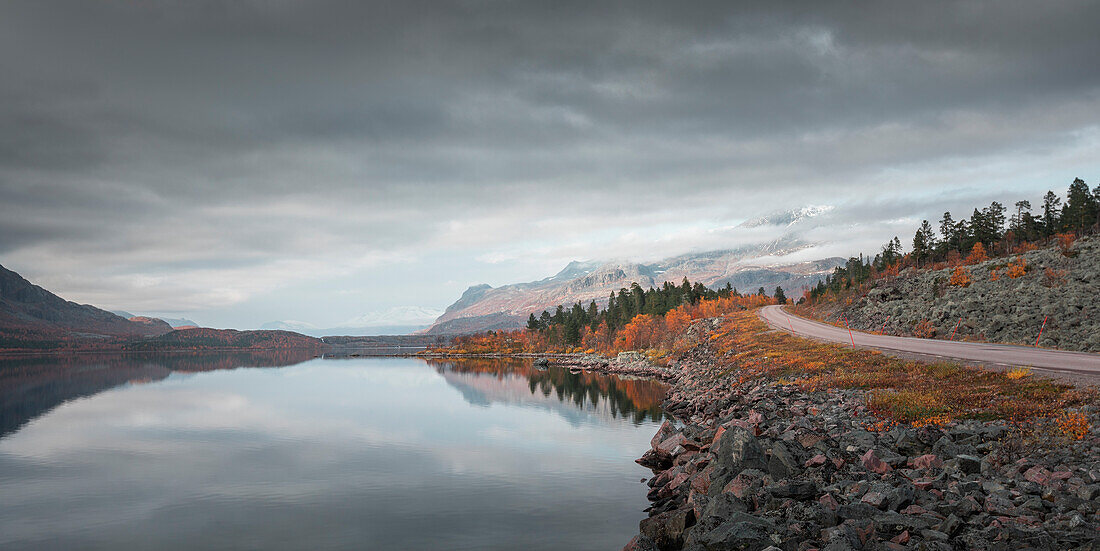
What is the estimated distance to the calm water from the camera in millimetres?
24000

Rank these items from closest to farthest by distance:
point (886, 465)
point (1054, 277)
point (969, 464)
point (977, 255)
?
point (969, 464)
point (886, 465)
point (1054, 277)
point (977, 255)

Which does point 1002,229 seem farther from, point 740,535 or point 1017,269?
point 740,535

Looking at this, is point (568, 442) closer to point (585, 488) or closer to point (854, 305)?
point (585, 488)

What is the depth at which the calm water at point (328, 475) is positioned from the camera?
24.0m

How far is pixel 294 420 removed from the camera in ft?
206

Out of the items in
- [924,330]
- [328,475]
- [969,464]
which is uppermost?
[924,330]

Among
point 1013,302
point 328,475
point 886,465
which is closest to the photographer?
point 886,465

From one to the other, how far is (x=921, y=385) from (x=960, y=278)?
4500 centimetres

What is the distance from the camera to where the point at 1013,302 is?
49219 millimetres

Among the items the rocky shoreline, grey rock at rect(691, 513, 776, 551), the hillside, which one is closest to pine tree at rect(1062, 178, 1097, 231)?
the hillside

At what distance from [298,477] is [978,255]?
3783 inches

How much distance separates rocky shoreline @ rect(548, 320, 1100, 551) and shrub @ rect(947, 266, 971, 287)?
4524 centimetres

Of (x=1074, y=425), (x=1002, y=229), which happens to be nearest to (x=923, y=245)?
(x=1002, y=229)

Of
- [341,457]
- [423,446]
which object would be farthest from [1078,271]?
[341,457]
